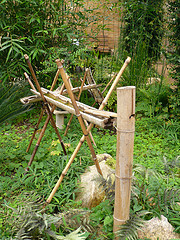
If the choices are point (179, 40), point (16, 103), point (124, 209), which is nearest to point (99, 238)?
point (124, 209)

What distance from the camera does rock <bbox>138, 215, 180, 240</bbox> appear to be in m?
1.61

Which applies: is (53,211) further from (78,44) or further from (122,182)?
(78,44)

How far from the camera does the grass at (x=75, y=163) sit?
185 cm

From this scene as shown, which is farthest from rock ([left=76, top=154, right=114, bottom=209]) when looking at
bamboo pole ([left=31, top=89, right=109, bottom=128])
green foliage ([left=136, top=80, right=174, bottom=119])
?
green foliage ([left=136, top=80, right=174, bottom=119])

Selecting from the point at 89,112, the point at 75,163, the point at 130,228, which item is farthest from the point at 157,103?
the point at 130,228

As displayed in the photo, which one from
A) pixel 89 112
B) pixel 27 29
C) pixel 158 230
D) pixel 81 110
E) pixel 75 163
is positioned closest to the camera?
pixel 158 230

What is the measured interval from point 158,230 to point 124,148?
66 cm

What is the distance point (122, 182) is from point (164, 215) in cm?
53

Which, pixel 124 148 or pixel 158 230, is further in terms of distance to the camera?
pixel 158 230

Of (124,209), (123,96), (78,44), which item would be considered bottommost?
(124,209)

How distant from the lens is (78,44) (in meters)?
3.97

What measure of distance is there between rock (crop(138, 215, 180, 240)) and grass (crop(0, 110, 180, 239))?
0.39ft

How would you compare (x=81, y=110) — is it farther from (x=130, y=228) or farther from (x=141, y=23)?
(x=141, y=23)

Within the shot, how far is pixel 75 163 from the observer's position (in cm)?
240
